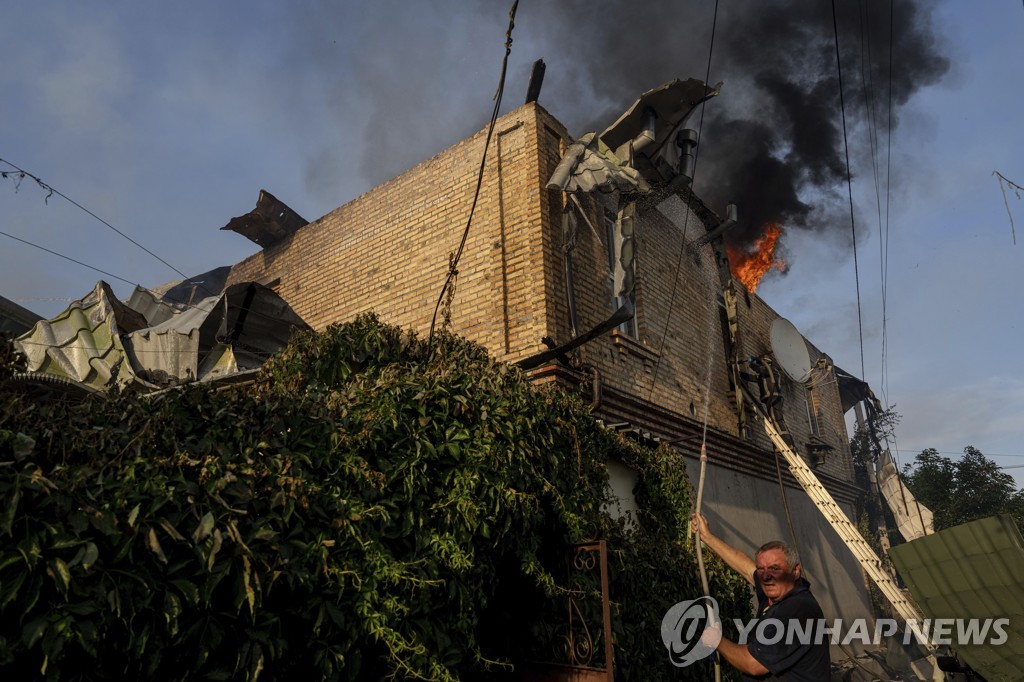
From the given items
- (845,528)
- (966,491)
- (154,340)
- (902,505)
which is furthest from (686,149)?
(966,491)

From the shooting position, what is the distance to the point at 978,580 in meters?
5.34

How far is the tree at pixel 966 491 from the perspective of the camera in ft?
80.8

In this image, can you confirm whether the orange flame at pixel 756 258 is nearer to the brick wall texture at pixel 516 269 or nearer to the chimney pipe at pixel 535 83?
the brick wall texture at pixel 516 269

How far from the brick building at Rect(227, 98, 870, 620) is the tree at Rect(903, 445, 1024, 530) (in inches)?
581

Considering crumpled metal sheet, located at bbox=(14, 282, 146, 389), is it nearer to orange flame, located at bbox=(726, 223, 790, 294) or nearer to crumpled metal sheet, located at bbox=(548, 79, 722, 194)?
crumpled metal sheet, located at bbox=(548, 79, 722, 194)

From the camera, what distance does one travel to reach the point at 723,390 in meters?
12.1

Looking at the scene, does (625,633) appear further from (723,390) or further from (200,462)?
(723,390)

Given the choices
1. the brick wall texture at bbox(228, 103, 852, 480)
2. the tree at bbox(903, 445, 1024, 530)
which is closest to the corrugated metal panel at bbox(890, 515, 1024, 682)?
the brick wall texture at bbox(228, 103, 852, 480)

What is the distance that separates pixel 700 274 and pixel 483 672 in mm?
9869

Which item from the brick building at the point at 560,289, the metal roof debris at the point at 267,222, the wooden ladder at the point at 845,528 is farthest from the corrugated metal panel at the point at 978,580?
the metal roof debris at the point at 267,222

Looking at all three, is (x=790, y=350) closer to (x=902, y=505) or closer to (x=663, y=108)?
(x=663, y=108)

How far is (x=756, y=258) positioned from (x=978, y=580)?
11028mm

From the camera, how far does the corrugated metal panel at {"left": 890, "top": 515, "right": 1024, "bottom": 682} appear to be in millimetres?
5035

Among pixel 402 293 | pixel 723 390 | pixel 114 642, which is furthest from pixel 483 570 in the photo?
pixel 723 390
